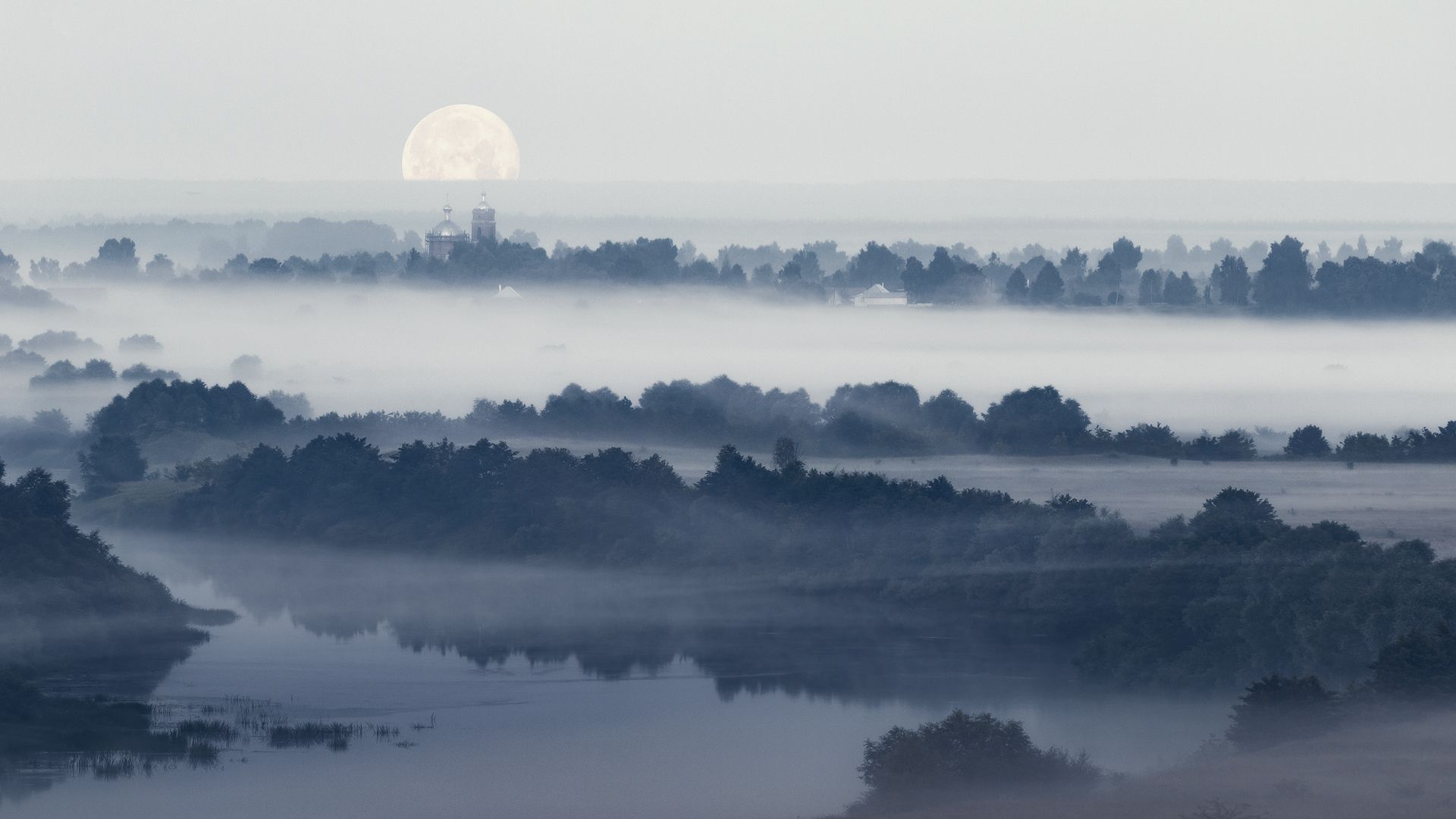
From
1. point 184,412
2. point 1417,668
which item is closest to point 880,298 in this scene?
point 184,412

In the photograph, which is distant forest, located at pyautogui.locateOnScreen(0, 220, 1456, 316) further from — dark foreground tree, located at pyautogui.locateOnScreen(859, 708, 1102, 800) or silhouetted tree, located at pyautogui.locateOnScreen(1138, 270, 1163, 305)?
dark foreground tree, located at pyautogui.locateOnScreen(859, 708, 1102, 800)

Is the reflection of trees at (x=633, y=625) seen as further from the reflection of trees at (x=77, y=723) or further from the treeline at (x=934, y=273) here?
the treeline at (x=934, y=273)

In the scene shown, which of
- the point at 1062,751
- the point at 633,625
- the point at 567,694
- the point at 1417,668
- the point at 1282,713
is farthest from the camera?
the point at 633,625

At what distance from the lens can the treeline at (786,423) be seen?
46688mm

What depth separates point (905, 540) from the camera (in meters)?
35.2

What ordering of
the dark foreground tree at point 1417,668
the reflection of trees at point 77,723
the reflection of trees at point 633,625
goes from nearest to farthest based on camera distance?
the dark foreground tree at point 1417,668
the reflection of trees at point 77,723
the reflection of trees at point 633,625

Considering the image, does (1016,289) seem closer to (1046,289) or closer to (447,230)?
(1046,289)

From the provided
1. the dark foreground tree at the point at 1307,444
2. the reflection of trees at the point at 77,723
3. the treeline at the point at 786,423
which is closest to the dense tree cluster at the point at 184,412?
the treeline at the point at 786,423

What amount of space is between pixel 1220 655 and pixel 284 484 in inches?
1017

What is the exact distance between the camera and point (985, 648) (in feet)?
97.0

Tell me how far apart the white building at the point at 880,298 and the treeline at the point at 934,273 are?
2.10 ft

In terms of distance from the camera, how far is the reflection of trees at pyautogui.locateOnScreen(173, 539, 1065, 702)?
28.6m

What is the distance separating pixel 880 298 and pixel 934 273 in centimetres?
257

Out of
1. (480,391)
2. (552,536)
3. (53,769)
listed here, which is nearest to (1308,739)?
(53,769)
